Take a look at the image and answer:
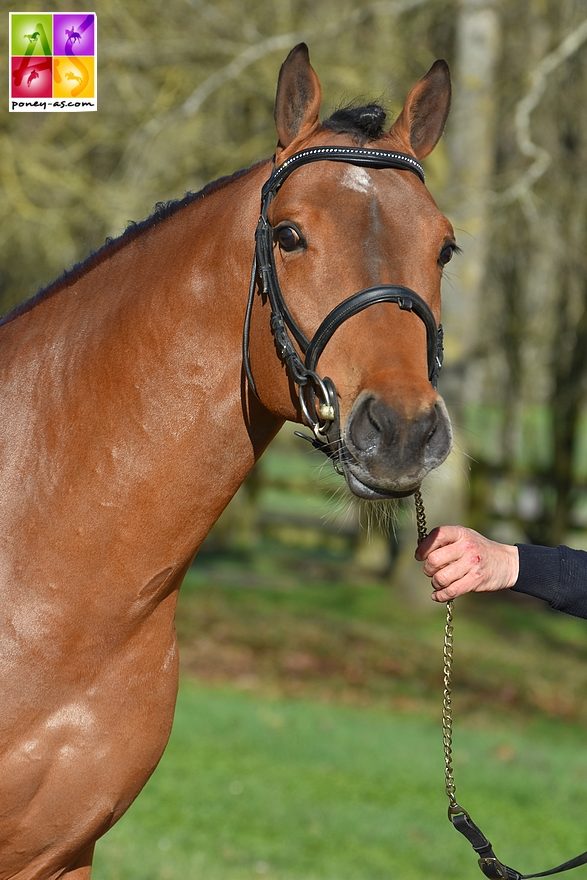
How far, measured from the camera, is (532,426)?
1808cm

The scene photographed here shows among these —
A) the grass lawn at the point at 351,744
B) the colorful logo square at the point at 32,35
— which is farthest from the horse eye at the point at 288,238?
the grass lawn at the point at 351,744

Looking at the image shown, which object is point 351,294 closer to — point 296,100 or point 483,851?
point 296,100

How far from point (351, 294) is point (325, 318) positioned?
3.3 inches

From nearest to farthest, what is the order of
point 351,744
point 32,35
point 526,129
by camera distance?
point 32,35 → point 351,744 → point 526,129

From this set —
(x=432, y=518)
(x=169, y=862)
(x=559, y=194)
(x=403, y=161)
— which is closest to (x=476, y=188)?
(x=559, y=194)

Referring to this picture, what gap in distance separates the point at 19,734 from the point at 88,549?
0.48 m

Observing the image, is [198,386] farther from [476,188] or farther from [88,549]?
[476,188]

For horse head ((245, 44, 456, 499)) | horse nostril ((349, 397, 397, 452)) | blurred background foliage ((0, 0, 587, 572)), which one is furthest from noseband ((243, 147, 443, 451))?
blurred background foliage ((0, 0, 587, 572))

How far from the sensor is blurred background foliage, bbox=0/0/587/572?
404 inches

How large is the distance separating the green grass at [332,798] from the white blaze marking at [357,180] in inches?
146

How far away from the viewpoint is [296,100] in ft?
9.62

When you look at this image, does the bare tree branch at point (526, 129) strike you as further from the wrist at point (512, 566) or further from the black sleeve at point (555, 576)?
the wrist at point (512, 566)

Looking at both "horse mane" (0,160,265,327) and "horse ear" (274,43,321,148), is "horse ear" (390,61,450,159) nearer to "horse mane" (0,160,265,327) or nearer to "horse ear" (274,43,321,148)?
"horse ear" (274,43,321,148)
